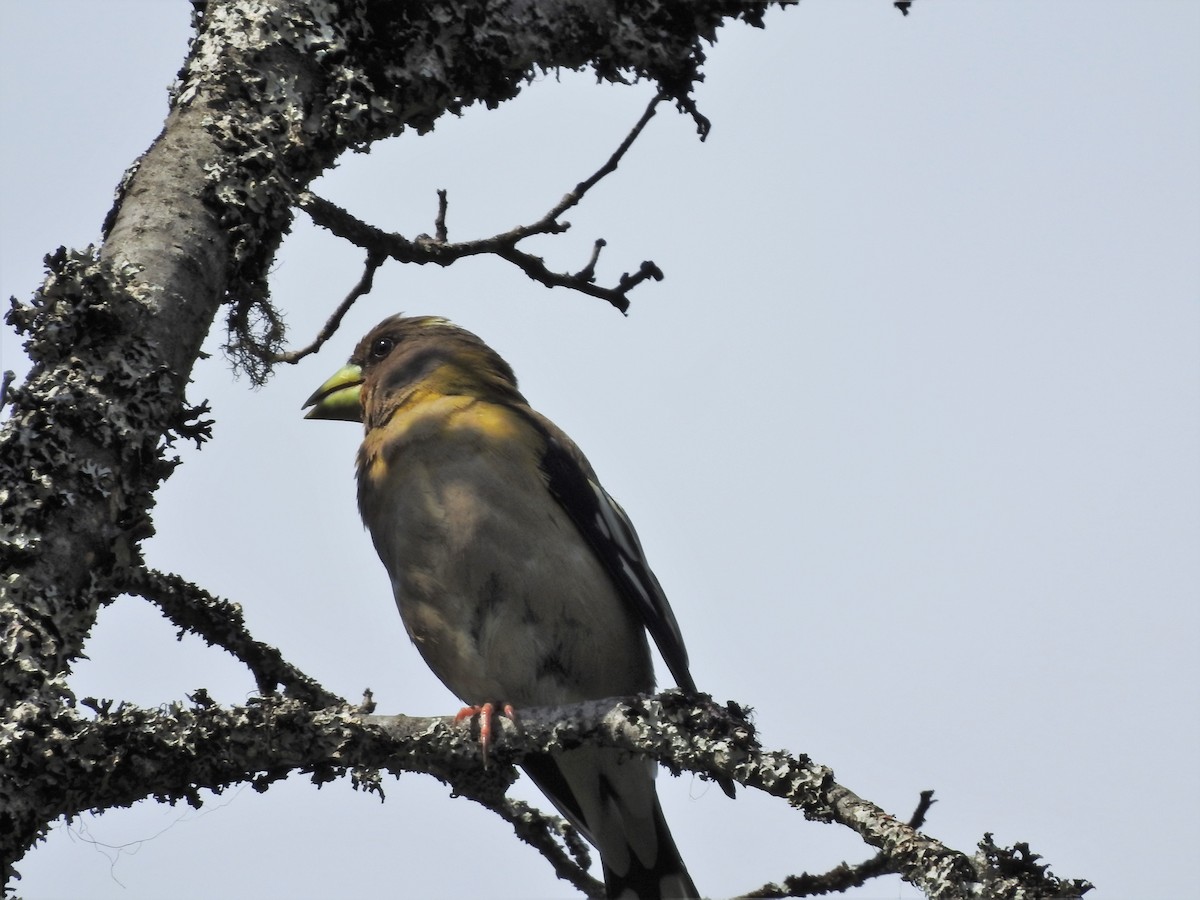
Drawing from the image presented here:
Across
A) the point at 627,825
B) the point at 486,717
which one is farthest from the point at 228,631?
the point at 627,825

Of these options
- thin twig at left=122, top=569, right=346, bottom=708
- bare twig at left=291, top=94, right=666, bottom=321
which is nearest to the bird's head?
bare twig at left=291, top=94, right=666, bottom=321

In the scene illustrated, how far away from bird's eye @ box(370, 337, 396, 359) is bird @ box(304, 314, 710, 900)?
0.76m

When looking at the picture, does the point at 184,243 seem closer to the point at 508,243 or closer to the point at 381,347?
the point at 508,243

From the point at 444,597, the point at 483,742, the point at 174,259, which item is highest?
the point at 444,597

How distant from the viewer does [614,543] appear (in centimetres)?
520

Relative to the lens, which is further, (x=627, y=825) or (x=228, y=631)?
(x=627, y=825)

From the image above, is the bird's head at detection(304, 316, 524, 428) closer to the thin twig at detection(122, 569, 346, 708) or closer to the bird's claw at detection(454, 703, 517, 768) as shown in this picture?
the bird's claw at detection(454, 703, 517, 768)

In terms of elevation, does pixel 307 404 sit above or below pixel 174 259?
above

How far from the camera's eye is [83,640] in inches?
104

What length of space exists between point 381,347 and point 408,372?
19.4 inches

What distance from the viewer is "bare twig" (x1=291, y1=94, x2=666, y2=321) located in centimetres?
418

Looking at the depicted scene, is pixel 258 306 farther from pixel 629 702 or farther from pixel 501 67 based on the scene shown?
pixel 629 702

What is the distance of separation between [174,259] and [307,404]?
11.0 ft

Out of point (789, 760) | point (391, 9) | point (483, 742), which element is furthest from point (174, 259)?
point (789, 760)
